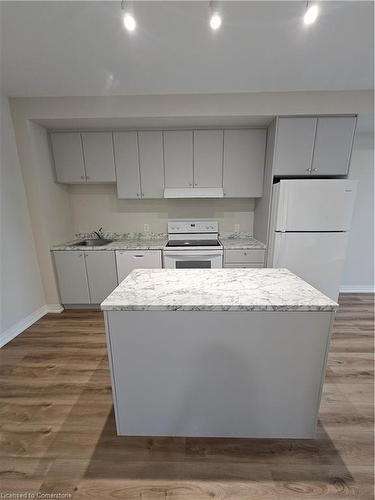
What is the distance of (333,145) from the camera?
2.43 meters

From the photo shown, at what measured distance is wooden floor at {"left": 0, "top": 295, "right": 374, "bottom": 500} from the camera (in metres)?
1.10

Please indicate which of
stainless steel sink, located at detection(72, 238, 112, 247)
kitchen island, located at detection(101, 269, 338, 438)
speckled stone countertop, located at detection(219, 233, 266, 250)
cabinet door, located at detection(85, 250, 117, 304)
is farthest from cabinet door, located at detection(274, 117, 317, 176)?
stainless steel sink, located at detection(72, 238, 112, 247)

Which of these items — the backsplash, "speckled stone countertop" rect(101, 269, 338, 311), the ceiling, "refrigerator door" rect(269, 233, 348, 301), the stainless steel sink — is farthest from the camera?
the backsplash

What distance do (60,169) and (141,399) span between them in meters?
2.86

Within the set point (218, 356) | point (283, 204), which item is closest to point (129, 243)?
point (283, 204)

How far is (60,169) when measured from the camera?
280 centimetres

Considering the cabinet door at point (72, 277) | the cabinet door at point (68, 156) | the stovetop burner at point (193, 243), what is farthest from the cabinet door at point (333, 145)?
the cabinet door at point (72, 277)

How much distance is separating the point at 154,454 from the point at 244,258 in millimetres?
2088

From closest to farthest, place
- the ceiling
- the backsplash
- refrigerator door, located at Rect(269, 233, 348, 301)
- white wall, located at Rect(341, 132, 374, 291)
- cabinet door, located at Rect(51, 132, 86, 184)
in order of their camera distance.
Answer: the ceiling, refrigerator door, located at Rect(269, 233, 348, 301), cabinet door, located at Rect(51, 132, 86, 184), white wall, located at Rect(341, 132, 374, 291), the backsplash

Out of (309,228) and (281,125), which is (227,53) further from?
(309,228)

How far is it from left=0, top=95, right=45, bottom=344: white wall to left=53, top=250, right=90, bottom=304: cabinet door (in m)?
0.30

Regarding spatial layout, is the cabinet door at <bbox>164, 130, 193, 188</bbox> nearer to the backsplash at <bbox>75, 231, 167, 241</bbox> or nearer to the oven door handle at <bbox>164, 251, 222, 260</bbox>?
the backsplash at <bbox>75, 231, 167, 241</bbox>

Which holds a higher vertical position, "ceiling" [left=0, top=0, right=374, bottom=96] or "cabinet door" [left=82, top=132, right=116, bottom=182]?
"ceiling" [left=0, top=0, right=374, bottom=96]

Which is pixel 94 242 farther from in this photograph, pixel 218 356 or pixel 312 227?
pixel 312 227
